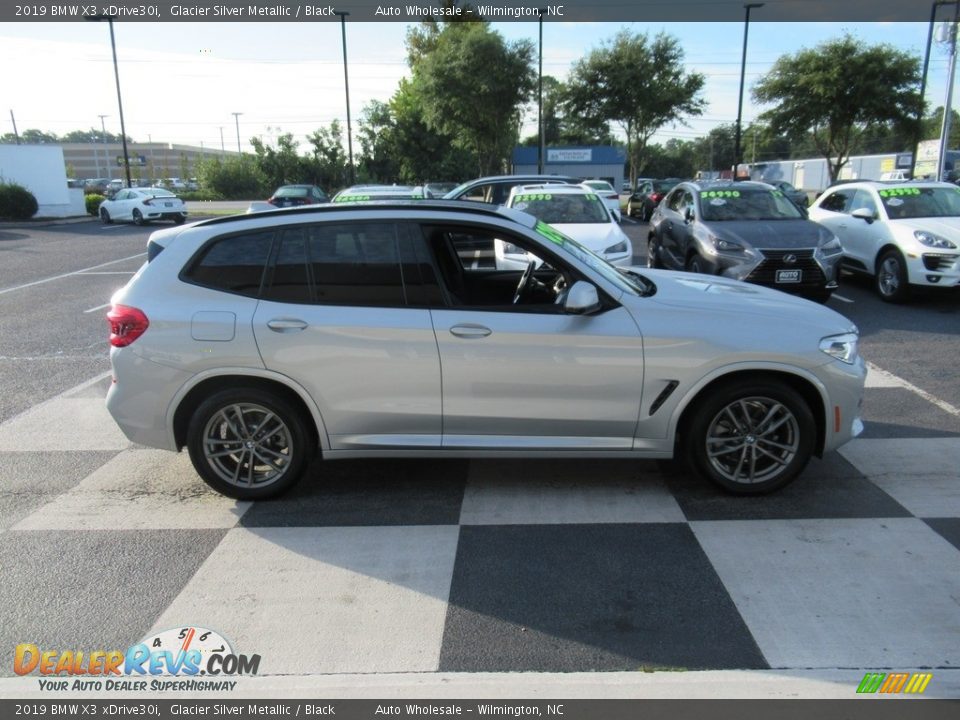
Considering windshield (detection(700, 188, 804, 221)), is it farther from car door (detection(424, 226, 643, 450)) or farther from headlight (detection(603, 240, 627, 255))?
car door (detection(424, 226, 643, 450))

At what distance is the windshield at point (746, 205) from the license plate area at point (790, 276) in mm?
1409

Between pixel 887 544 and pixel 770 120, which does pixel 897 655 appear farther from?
pixel 770 120

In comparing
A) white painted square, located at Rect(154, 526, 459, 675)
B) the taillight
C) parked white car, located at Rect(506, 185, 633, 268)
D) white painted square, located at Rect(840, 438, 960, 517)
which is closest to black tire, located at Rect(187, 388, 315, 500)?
white painted square, located at Rect(154, 526, 459, 675)

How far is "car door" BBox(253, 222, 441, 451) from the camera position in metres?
4.25

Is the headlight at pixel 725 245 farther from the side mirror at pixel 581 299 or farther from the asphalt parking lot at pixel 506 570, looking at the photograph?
the side mirror at pixel 581 299

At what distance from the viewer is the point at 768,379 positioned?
4316 mm

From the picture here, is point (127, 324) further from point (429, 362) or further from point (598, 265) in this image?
point (598, 265)

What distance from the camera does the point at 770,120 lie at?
3538cm

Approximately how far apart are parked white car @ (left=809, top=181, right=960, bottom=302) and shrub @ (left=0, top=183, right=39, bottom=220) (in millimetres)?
31480

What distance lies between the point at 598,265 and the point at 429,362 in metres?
1.30

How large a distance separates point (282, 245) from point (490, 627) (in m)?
2.53

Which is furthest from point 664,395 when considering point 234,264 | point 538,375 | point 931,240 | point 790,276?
point 931,240

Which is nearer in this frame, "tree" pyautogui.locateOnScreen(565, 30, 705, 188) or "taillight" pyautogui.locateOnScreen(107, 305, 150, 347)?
"taillight" pyautogui.locateOnScreen(107, 305, 150, 347)

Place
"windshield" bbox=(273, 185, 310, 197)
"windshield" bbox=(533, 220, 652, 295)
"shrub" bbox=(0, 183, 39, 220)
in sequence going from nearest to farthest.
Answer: "windshield" bbox=(533, 220, 652, 295) → "windshield" bbox=(273, 185, 310, 197) → "shrub" bbox=(0, 183, 39, 220)
